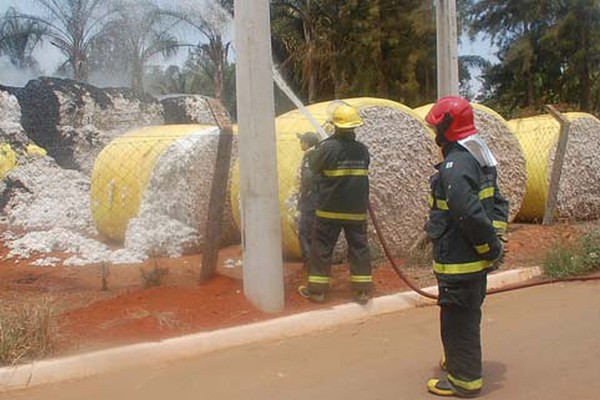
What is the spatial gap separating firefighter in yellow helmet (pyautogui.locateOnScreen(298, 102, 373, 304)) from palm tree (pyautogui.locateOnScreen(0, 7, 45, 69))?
17653mm

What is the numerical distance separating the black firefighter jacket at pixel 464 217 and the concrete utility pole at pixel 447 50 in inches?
204

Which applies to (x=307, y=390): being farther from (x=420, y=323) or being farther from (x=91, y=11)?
(x=91, y=11)

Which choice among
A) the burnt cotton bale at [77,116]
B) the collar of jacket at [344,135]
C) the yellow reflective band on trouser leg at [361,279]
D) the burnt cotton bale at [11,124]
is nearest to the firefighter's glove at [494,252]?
the yellow reflective band on trouser leg at [361,279]

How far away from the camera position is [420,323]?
248 inches

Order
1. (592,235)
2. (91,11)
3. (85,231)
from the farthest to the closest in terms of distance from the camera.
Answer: (91,11)
(85,231)
(592,235)

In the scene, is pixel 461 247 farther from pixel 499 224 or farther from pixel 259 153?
pixel 259 153

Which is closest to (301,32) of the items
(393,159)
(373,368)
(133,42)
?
(133,42)

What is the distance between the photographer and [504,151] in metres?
10.2

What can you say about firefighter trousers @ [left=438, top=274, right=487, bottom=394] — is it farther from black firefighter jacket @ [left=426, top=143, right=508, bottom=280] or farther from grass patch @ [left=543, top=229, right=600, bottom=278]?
grass patch @ [left=543, top=229, right=600, bottom=278]

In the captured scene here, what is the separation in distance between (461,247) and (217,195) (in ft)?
9.63

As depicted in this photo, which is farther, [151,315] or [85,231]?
[85,231]

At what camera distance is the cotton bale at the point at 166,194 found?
28.2 ft

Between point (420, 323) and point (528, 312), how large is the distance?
1.04 metres

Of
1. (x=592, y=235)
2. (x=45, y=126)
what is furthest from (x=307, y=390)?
(x=45, y=126)
